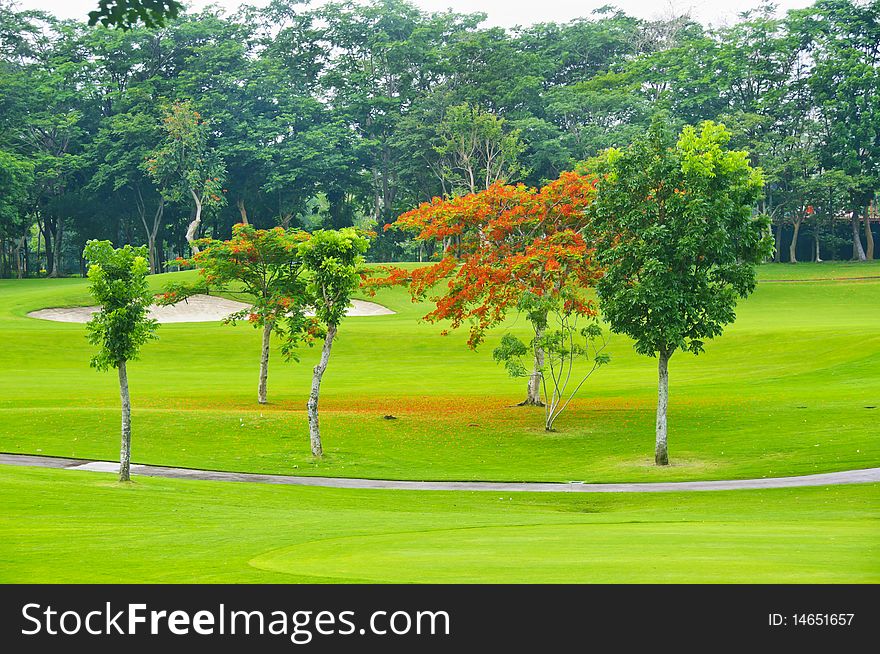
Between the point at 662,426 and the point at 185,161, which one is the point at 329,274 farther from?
the point at 185,161

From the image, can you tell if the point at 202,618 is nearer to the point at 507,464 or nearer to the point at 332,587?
the point at 332,587

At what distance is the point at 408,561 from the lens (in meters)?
11.3

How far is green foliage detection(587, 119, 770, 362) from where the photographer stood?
2627cm

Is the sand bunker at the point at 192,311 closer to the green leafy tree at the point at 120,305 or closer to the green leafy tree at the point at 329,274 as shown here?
the green leafy tree at the point at 329,274

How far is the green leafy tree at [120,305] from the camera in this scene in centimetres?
2298

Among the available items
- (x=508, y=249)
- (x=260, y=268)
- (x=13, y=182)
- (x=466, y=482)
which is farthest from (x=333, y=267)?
(x=13, y=182)

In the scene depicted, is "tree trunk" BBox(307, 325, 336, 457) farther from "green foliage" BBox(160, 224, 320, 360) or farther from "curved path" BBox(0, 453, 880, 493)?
"green foliage" BBox(160, 224, 320, 360)

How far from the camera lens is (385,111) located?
104m

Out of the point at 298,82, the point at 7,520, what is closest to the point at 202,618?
the point at 7,520

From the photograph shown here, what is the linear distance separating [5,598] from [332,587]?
2617 mm

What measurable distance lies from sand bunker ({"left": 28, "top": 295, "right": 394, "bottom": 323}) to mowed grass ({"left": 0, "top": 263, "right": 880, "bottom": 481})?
18.8 feet

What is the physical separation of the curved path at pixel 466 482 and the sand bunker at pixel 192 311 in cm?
3709

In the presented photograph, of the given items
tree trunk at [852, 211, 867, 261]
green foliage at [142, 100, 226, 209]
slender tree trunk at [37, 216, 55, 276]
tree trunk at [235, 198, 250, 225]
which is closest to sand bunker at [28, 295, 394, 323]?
green foliage at [142, 100, 226, 209]

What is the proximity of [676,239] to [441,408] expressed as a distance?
1239 cm
